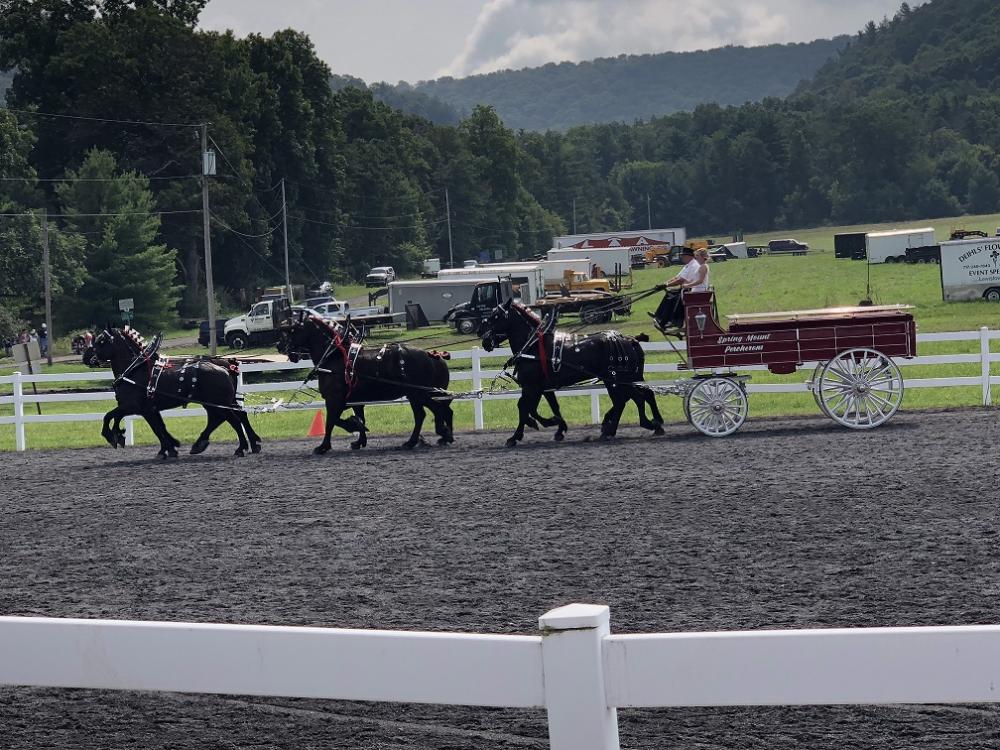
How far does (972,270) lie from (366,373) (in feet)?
125

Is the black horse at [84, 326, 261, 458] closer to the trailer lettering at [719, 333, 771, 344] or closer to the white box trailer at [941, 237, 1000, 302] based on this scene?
the trailer lettering at [719, 333, 771, 344]

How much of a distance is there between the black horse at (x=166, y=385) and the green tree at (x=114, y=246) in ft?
184

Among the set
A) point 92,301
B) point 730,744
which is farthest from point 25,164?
point 730,744

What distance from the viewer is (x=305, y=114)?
95312 millimetres

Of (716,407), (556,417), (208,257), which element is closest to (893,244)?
(208,257)

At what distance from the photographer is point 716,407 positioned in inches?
725

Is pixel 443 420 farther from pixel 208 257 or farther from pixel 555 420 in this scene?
pixel 208 257

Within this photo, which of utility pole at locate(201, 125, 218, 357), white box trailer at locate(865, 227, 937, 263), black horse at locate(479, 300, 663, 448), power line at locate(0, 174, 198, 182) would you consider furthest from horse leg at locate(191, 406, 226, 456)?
white box trailer at locate(865, 227, 937, 263)

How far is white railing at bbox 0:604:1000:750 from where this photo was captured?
354 cm

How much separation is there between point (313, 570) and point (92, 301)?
67.6 m

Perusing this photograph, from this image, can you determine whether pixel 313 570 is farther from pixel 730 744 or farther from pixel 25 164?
pixel 25 164

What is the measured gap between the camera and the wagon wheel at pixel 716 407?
18.3 metres

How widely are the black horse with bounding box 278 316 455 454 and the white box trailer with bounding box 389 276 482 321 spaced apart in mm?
44319

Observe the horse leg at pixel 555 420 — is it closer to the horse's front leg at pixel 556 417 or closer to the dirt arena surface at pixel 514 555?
the horse's front leg at pixel 556 417
